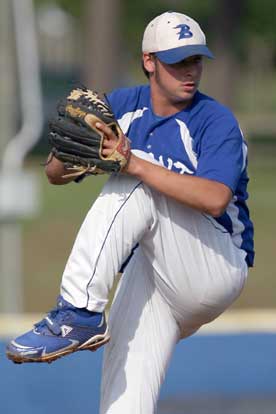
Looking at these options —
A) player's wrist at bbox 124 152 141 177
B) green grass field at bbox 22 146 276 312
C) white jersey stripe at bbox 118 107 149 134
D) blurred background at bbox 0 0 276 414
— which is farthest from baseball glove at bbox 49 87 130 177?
green grass field at bbox 22 146 276 312

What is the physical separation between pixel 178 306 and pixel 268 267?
8.50m

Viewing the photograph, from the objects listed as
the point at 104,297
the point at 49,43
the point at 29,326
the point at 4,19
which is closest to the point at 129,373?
the point at 104,297

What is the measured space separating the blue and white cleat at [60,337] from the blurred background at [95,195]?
947 millimetres

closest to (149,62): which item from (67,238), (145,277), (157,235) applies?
(157,235)

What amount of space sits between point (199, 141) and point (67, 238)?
33.5 feet

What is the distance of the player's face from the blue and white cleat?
0.75 m

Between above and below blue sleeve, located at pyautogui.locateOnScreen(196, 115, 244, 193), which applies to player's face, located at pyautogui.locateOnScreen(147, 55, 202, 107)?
above

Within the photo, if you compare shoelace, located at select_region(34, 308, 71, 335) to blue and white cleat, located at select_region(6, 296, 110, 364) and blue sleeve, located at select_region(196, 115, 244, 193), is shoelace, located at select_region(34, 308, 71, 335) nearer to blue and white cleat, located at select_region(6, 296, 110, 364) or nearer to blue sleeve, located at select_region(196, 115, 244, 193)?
blue and white cleat, located at select_region(6, 296, 110, 364)

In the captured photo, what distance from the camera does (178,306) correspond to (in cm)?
423

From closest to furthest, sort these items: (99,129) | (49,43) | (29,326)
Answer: (99,129) < (29,326) < (49,43)

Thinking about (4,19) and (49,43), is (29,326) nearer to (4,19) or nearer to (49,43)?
(4,19)

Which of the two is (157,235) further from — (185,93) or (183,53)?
(183,53)

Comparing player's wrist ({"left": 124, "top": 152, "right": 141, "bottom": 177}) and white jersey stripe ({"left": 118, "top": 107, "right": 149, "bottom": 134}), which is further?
white jersey stripe ({"left": 118, "top": 107, "right": 149, "bottom": 134})

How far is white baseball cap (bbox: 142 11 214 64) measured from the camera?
4059 mm
